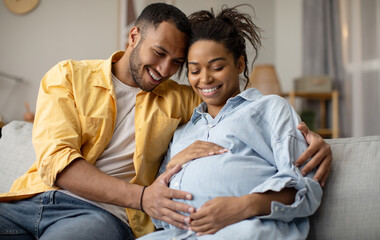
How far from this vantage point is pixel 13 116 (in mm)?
4000

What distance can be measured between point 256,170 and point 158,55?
607mm

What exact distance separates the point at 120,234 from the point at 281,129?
2.10 ft

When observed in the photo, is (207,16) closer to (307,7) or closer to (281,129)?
(281,129)

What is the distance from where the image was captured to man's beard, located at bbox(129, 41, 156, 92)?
137 centimetres

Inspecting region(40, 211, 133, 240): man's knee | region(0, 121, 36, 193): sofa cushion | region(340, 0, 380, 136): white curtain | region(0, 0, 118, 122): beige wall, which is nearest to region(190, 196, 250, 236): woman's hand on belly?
region(40, 211, 133, 240): man's knee

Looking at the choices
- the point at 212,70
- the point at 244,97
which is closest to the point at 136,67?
the point at 212,70

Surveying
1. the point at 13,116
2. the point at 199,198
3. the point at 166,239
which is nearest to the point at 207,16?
the point at 199,198

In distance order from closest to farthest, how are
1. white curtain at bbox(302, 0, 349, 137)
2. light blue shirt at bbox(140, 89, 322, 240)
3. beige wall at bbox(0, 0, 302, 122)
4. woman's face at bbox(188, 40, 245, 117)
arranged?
light blue shirt at bbox(140, 89, 322, 240), woman's face at bbox(188, 40, 245, 117), beige wall at bbox(0, 0, 302, 122), white curtain at bbox(302, 0, 349, 137)

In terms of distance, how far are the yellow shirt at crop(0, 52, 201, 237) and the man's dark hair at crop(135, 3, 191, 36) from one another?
0.74 ft

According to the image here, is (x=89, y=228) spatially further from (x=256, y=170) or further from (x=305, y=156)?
(x=305, y=156)

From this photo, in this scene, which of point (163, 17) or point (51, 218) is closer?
point (51, 218)

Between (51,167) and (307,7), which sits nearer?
(51,167)

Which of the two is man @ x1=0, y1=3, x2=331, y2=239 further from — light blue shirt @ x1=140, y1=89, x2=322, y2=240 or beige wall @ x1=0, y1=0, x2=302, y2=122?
beige wall @ x1=0, y1=0, x2=302, y2=122

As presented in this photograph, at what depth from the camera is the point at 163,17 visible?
53.4 inches
